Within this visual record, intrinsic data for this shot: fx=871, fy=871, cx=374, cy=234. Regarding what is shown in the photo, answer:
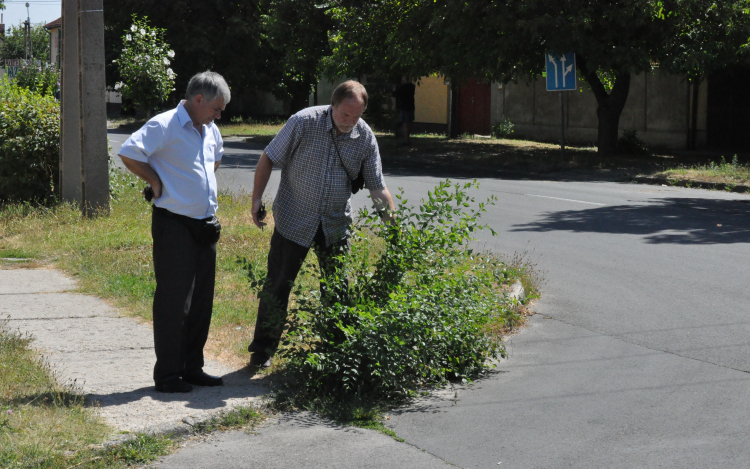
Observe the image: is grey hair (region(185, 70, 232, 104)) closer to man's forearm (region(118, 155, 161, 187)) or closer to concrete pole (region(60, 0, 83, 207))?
man's forearm (region(118, 155, 161, 187))

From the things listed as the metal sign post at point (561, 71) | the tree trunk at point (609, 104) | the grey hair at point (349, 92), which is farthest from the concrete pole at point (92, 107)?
the tree trunk at point (609, 104)

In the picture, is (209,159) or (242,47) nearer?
(209,159)

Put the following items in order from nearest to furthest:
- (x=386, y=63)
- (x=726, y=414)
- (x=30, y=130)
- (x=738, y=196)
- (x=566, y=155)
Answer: (x=726, y=414) < (x=30, y=130) < (x=738, y=196) < (x=566, y=155) < (x=386, y=63)

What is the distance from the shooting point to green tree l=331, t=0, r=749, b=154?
19.1 meters

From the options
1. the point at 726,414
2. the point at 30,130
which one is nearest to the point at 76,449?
the point at 726,414

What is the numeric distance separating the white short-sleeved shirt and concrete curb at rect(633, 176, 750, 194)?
44.3 feet

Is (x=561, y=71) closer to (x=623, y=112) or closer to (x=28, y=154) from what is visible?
(x=623, y=112)

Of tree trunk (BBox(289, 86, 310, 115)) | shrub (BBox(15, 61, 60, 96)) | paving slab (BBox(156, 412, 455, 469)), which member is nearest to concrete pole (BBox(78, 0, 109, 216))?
paving slab (BBox(156, 412, 455, 469))

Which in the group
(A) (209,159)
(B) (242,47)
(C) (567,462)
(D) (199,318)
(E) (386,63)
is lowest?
(C) (567,462)

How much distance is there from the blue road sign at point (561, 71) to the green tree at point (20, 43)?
92.6 meters

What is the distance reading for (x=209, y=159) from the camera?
5.06 m

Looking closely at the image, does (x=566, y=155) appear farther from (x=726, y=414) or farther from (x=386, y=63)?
(x=726, y=414)

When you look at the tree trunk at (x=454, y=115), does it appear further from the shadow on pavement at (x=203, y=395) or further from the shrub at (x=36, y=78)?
the shadow on pavement at (x=203, y=395)

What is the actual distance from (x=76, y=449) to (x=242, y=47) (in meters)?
37.6
